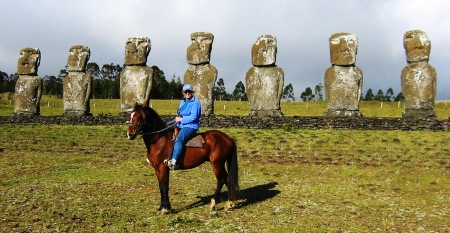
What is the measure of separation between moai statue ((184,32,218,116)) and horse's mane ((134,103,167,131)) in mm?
15201

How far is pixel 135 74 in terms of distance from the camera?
89.7ft

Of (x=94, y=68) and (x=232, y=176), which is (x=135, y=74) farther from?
(x=94, y=68)

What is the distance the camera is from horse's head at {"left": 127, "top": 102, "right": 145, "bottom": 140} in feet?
31.5

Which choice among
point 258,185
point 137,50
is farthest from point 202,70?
point 258,185

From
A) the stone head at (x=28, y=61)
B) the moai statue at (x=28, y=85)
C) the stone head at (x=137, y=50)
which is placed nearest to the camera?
the stone head at (x=137, y=50)

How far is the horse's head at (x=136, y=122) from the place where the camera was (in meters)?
9.61

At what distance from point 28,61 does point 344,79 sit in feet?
61.9

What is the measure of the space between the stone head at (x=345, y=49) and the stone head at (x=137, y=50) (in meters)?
10.0

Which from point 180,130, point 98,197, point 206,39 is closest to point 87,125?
point 206,39

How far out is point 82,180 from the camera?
A: 13.8 m

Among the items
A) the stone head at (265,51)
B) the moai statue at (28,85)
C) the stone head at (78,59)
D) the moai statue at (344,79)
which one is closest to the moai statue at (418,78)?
the moai statue at (344,79)

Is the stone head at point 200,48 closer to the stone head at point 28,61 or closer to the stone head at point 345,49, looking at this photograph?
the stone head at point 345,49

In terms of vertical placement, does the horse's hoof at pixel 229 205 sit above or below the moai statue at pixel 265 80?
below

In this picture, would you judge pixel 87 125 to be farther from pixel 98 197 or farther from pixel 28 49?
pixel 98 197
